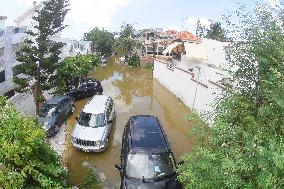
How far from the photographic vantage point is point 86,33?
6731 cm

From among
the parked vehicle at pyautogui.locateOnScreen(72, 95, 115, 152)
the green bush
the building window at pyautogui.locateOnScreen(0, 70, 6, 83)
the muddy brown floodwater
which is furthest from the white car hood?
the green bush

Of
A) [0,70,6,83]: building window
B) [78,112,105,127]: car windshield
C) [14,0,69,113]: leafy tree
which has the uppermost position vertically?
[14,0,69,113]: leafy tree

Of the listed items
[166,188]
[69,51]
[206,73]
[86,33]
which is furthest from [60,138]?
[86,33]

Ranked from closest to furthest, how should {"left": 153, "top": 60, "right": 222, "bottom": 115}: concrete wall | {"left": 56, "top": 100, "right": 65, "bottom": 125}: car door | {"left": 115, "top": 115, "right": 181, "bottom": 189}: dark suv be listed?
{"left": 115, "top": 115, "right": 181, "bottom": 189}: dark suv < {"left": 56, "top": 100, "right": 65, "bottom": 125}: car door < {"left": 153, "top": 60, "right": 222, "bottom": 115}: concrete wall

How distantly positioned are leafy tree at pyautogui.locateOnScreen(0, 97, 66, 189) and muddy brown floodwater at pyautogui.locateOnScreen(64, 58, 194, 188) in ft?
16.8

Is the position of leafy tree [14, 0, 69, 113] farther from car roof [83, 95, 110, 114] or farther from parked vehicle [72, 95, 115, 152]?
parked vehicle [72, 95, 115, 152]

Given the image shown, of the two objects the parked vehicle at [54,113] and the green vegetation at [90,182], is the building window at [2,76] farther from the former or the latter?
the green vegetation at [90,182]

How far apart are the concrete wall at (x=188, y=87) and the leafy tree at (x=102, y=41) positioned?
2660 centimetres

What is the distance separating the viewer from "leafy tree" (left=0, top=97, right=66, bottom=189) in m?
8.59

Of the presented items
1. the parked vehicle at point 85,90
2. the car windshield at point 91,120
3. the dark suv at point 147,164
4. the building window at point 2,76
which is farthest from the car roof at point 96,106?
the building window at point 2,76

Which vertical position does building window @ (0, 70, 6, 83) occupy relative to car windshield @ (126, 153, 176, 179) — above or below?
above

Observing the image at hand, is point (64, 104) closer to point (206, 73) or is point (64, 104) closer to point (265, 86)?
point (206, 73)

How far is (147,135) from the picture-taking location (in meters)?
14.9

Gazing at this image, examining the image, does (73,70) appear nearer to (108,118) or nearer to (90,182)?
(108,118)
